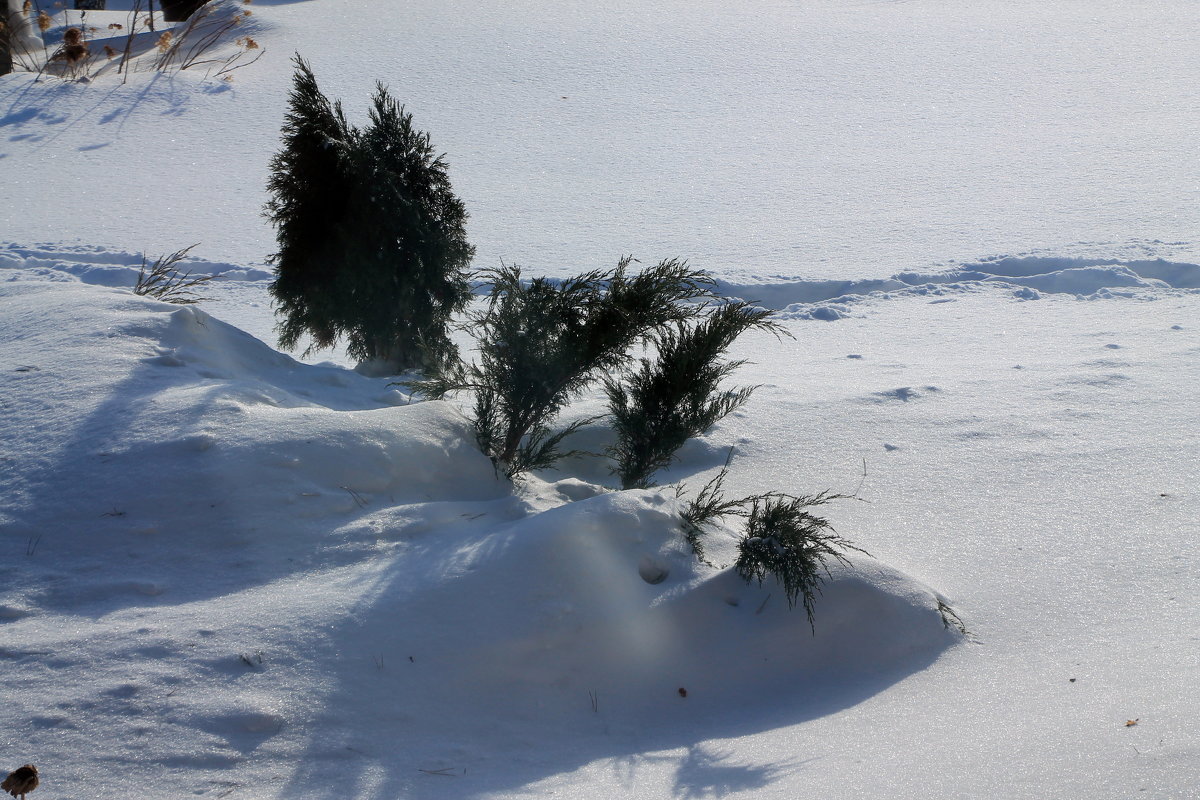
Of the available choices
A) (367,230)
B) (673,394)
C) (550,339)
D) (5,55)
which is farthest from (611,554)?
(5,55)

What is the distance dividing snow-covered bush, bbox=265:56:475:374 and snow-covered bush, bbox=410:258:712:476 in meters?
0.70

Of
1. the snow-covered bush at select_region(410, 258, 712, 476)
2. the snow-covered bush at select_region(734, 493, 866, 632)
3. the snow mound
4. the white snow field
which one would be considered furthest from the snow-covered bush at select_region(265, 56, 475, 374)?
the snow-covered bush at select_region(734, 493, 866, 632)

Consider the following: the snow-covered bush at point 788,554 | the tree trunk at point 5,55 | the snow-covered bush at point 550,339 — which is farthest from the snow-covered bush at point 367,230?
the tree trunk at point 5,55

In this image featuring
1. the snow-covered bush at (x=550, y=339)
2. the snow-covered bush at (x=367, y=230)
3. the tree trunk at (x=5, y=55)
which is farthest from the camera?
the tree trunk at (x=5, y=55)

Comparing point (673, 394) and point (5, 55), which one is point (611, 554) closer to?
point (673, 394)

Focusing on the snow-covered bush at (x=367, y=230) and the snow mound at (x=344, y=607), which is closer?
the snow mound at (x=344, y=607)

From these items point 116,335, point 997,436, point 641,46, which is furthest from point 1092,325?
point 641,46

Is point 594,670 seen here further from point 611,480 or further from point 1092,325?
point 1092,325

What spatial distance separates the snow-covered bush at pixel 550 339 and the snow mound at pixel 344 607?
210 mm

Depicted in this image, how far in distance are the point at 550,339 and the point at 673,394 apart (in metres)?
0.54

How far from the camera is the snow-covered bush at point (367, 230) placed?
4.48 metres

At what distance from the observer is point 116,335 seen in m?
3.83

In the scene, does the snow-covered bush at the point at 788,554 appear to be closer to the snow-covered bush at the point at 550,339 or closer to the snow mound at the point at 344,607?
the snow mound at the point at 344,607

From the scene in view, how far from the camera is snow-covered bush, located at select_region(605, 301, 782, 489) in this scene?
3.74 meters
